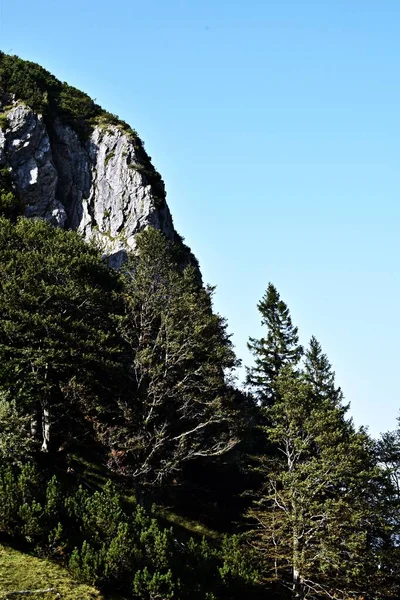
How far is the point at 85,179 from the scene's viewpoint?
2931 inches

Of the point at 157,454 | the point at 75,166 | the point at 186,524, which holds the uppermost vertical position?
the point at 75,166

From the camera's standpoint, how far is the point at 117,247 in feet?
213

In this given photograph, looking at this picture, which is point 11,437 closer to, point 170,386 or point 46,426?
point 46,426

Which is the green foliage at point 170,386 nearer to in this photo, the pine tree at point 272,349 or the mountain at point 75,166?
the pine tree at point 272,349

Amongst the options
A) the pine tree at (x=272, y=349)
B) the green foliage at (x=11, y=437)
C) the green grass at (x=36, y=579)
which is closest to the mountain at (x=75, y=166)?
the pine tree at (x=272, y=349)

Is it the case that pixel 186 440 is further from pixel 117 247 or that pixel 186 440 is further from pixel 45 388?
pixel 117 247

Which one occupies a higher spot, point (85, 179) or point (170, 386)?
point (85, 179)

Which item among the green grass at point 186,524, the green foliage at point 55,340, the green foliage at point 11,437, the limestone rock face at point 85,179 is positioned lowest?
the green grass at point 186,524

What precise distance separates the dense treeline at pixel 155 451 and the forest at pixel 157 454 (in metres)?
0.11

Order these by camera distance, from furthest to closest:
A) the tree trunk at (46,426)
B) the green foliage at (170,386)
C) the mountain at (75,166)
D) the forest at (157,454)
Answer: the mountain at (75,166), the green foliage at (170,386), the tree trunk at (46,426), the forest at (157,454)

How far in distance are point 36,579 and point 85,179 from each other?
6672 centimetres

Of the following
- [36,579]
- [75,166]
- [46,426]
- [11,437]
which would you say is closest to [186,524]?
[46,426]

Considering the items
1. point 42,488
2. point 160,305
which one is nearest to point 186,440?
point 160,305

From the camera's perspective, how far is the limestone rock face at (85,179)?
6531 cm
